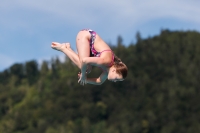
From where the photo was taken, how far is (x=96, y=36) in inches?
906

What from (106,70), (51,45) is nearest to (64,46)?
(51,45)

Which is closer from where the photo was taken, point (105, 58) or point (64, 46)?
point (105, 58)

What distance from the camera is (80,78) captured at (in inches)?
893

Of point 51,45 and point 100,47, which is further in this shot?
point 51,45

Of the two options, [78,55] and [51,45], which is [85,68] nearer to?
[78,55]

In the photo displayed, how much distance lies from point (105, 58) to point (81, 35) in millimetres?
1648

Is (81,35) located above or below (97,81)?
above

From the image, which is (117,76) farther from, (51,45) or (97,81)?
(51,45)

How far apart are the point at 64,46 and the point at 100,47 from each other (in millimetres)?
1757

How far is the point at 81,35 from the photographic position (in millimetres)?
23281

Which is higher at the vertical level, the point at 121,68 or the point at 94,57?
the point at 94,57

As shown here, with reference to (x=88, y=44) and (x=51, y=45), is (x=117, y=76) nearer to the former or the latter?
(x=88, y=44)

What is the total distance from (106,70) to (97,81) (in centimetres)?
68

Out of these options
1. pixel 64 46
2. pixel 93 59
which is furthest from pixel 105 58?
pixel 64 46
